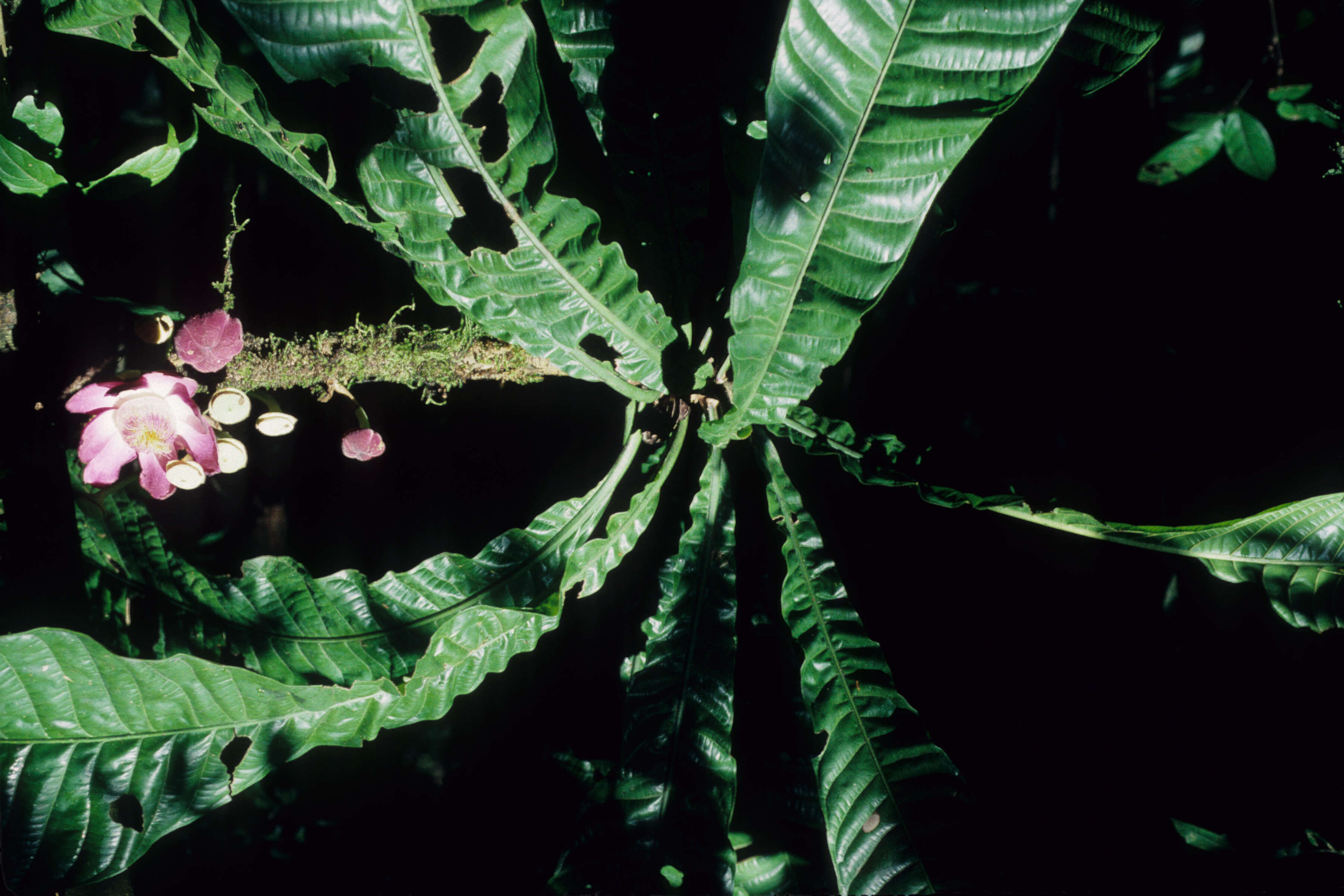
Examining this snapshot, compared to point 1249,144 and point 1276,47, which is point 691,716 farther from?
point 1276,47

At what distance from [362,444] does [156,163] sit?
1.59ft

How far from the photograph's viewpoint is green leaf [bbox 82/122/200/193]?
902mm

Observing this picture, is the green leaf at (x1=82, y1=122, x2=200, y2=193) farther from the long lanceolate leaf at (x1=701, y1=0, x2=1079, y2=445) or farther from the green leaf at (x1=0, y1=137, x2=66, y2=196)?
the long lanceolate leaf at (x1=701, y1=0, x2=1079, y2=445)

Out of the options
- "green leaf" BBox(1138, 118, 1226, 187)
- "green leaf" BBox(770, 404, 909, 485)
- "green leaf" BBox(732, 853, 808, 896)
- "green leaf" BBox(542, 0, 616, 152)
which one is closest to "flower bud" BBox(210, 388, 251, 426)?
"green leaf" BBox(542, 0, 616, 152)

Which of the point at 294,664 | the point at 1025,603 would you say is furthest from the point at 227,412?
the point at 1025,603

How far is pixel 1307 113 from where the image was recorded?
1.08 m

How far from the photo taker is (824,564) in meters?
1.02

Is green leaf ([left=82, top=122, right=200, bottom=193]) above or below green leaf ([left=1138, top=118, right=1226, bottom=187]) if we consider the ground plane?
below

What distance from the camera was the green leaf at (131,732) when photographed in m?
0.73

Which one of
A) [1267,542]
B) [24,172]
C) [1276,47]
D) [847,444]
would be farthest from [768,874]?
[1276,47]

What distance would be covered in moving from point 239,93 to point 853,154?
2.25 feet

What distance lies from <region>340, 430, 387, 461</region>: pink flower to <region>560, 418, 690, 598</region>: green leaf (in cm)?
37

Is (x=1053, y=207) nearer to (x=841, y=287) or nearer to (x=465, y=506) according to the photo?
(x=841, y=287)

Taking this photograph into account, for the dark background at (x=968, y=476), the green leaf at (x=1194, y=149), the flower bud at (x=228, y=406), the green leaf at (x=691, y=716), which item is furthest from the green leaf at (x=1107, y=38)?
the flower bud at (x=228, y=406)
